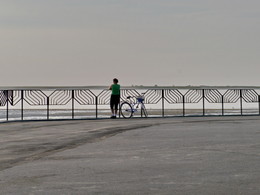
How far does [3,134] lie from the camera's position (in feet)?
59.8

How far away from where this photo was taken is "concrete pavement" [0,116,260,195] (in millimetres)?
7992

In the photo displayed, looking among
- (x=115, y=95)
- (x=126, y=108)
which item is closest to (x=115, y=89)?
(x=115, y=95)

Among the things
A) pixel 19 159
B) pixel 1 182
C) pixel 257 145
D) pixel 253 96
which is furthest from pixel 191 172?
pixel 253 96

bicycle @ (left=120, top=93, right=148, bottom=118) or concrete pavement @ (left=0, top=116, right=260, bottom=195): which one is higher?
bicycle @ (left=120, top=93, right=148, bottom=118)

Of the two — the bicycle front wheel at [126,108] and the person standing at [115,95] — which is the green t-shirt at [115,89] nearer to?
the person standing at [115,95]

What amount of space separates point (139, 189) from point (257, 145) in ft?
21.1

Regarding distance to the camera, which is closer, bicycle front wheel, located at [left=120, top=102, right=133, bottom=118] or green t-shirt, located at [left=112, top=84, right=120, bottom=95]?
green t-shirt, located at [left=112, top=84, right=120, bottom=95]

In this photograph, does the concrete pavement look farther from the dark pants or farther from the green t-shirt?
the green t-shirt

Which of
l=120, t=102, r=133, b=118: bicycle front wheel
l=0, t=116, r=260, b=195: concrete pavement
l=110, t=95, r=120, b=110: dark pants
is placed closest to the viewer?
l=0, t=116, r=260, b=195: concrete pavement

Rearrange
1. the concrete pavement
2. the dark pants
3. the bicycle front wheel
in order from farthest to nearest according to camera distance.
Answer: the bicycle front wheel
the dark pants
the concrete pavement

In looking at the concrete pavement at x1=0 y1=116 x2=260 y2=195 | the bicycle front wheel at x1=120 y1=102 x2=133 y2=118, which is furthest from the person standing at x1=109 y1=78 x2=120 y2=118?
the concrete pavement at x1=0 y1=116 x2=260 y2=195

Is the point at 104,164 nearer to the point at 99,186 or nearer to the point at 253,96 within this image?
the point at 99,186

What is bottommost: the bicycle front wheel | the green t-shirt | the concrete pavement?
the concrete pavement

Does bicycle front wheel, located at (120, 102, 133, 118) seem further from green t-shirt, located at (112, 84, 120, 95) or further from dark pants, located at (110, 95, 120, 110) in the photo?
green t-shirt, located at (112, 84, 120, 95)
